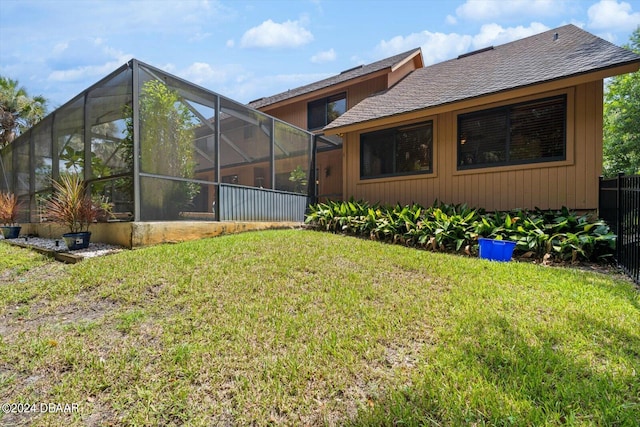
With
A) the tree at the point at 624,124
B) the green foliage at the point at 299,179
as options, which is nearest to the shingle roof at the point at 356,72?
the green foliage at the point at 299,179

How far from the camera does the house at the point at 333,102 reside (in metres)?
10.6

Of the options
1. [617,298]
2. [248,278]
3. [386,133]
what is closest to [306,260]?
[248,278]

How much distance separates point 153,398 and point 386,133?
325 inches

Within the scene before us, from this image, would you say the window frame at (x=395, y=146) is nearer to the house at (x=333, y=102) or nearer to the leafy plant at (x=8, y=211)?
the house at (x=333, y=102)

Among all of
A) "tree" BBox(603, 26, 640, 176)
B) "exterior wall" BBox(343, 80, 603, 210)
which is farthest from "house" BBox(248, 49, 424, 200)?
"tree" BBox(603, 26, 640, 176)

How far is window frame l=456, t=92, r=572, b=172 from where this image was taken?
621cm

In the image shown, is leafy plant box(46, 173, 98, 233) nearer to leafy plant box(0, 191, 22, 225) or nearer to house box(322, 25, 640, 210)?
leafy plant box(0, 191, 22, 225)

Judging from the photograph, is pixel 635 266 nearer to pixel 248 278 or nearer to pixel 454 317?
pixel 454 317

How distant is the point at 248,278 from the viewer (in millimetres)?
3604

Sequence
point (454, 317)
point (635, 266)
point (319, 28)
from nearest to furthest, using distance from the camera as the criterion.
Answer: point (454, 317)
point (635, 266)
point (319, 28)

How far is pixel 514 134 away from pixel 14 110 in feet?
67.7

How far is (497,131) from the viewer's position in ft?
23.1

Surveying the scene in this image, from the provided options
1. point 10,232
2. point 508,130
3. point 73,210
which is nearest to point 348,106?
point 508,130

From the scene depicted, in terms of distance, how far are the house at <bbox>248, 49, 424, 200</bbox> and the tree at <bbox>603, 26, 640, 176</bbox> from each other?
36.9ft
